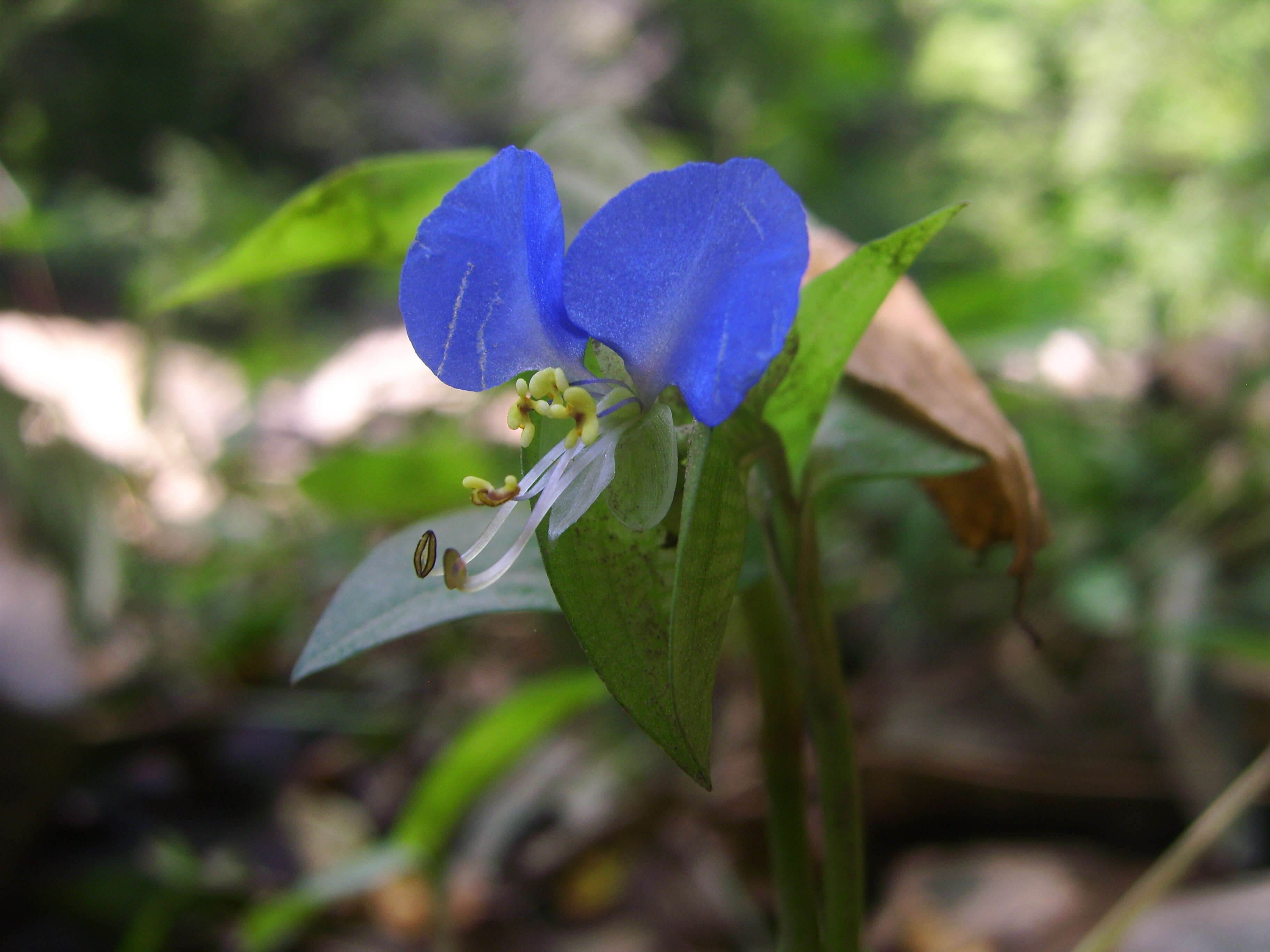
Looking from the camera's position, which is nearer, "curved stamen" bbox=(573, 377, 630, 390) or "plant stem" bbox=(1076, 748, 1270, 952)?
"curved stamen" bbox=(573, 377, 630, 390)

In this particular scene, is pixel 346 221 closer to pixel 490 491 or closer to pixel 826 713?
pixel 490 491

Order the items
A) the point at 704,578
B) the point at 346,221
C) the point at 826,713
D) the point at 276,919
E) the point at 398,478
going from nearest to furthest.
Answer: the point at 704,578, the point at 826,713, the point at 346,221, the point at 276,919, the point at 398,478

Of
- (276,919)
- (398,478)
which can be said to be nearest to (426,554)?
(276,919)

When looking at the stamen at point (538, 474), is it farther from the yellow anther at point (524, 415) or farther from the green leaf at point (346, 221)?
the green leaf at point (346, 221)

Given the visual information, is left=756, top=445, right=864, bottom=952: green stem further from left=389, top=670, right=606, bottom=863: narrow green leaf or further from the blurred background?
left=389, top=670, right=606, bottom=863: narrow green leaf

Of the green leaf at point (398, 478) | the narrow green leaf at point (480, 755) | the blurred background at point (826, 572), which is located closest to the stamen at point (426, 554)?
the blurred background at point (826, 572)

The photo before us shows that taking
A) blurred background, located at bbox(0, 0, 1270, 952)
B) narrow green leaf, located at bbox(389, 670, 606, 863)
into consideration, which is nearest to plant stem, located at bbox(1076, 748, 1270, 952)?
blurred background, located at bbox(0, 0, 1270, 952)
